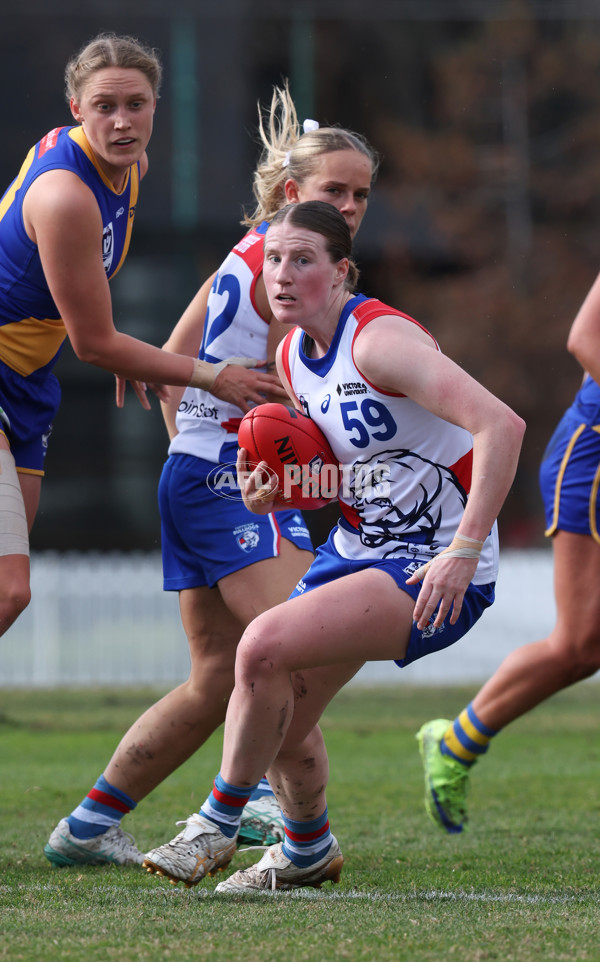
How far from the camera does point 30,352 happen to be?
3977 millimetres

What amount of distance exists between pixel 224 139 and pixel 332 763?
560 inches

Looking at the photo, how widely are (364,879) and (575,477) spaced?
1.84 meters

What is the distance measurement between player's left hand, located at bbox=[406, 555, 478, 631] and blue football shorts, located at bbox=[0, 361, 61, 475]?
1551 mm

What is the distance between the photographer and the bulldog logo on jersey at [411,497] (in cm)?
336

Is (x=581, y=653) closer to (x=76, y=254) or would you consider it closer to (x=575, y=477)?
(x=575, y=477)

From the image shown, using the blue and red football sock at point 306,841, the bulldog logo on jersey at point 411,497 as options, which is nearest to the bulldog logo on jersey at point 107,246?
the bulldog logo on jersey at point 411,497

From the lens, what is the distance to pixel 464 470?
3387mm

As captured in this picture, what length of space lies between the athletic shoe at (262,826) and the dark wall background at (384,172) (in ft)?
47.8

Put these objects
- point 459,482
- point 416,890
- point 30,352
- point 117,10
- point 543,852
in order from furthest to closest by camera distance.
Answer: point 117,10 < point 543,852 < point 30,352 < point 416,890 < point 459,482

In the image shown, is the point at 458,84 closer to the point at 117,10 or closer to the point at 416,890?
the point at 117,10

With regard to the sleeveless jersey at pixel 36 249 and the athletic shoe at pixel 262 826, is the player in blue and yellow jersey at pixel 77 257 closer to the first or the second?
the sleeveless jersey at pixel 36 249

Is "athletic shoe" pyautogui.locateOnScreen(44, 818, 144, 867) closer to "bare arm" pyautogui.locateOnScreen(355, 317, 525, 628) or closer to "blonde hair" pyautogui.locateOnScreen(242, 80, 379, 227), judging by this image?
"bare arm" pyautogui.locateOnScreen(355, 317, 525, 628)

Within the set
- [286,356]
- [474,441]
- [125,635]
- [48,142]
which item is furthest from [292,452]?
[125,635]

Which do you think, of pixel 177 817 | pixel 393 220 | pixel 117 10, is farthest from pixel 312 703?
pixel 117 10
